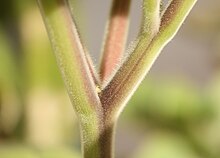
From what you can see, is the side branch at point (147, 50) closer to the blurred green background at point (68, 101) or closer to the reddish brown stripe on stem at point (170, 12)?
the reddish brown stripe on stem at point (170, 12)

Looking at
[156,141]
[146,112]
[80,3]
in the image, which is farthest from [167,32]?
[80,3]

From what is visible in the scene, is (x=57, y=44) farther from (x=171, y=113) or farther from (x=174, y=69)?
(x=174, y=69)

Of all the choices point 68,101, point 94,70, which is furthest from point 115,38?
point 68,101

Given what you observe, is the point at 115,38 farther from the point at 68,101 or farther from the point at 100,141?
the point at 68,101

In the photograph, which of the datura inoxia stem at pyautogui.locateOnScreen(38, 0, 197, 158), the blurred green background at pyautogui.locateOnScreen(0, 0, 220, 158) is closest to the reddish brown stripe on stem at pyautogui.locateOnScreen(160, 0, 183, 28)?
the datura inoxia stem at pyautogui.locateOnScreen(38, 0, 197, 158)

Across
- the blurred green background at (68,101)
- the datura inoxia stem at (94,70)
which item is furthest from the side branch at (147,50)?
the blurred green background at (68,101)
